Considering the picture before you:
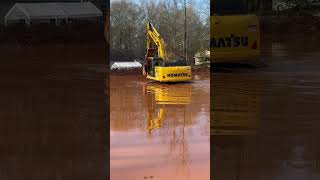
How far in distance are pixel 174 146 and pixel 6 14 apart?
16981 millimetres

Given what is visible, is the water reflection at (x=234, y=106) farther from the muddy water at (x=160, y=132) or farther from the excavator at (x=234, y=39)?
the excavator at (x=234, y=39)

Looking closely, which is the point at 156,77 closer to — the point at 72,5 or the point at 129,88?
the point at 129,88

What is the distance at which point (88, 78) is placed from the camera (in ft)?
39.8

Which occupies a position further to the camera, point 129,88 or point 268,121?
point 129,88

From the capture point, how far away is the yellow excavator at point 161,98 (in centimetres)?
758

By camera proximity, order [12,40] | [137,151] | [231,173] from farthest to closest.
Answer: [12,40], [137,151], [231,173]

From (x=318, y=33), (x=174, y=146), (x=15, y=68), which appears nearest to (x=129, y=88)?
(x=15, y=68)

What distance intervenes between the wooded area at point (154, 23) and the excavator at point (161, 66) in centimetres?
273

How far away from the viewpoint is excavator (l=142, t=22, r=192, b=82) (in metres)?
11.3

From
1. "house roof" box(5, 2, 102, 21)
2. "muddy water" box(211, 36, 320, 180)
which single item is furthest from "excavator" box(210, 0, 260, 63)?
"house roof" box(5, 2, 102, 21)

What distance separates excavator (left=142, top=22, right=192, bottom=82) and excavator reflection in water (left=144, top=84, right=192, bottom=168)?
0.20m

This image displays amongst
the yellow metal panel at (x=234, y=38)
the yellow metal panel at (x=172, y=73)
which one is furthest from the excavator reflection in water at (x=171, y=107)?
the yellow metal panel at (x=234, y=38)

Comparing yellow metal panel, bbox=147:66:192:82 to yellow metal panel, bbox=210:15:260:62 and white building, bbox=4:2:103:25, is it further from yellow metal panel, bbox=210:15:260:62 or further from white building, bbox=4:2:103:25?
white building, bbox=4:2:103:25

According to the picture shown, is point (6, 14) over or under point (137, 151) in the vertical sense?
over
